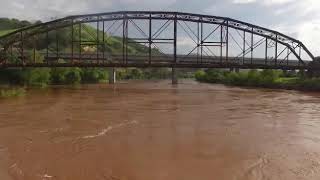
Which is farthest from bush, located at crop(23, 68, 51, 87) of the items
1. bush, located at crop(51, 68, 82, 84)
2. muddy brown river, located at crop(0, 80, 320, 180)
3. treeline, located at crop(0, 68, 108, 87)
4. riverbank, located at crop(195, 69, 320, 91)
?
muddy brown river, located at crop(0, 80, 320, 180)

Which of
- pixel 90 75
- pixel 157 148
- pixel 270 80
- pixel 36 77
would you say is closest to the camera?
pixel 157 148

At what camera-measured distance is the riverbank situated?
87375mm

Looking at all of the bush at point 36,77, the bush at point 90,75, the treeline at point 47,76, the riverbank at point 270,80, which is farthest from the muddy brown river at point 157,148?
the bush at point 90,75

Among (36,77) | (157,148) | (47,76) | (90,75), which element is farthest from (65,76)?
(157,148)

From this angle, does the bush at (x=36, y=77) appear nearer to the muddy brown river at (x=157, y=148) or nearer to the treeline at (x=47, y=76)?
the treeline at (x=47, y=76)

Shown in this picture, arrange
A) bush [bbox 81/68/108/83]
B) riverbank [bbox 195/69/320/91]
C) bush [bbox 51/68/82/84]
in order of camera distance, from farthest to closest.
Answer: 1. bush [bbox 81/68/108/83]
2. bush [bbox 51/68/82/84]
3. riverbank [bbox 195/69/320/91]

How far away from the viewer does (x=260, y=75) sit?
109m

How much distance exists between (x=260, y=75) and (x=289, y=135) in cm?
8399

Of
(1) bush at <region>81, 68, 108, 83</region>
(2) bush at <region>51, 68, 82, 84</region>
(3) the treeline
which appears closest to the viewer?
(3) the treeline

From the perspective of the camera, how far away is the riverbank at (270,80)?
8738 cm

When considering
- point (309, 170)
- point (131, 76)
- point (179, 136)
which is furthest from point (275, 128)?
point (131, 76)

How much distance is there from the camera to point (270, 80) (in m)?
101

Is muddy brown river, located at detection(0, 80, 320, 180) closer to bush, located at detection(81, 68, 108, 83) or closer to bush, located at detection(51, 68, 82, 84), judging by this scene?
bush, located at detection(51, 68, 82, 84)

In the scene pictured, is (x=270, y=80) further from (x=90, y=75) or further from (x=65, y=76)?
(x=90, y=75)
